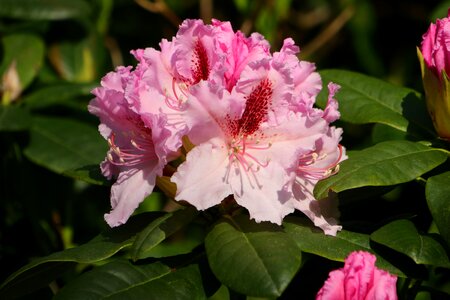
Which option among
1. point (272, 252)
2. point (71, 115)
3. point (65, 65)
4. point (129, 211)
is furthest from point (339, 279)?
point (65, 65)

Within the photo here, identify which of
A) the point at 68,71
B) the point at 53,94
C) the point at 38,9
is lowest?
the point at 68,71

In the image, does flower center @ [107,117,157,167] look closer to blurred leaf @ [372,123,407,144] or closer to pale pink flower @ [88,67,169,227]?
pale pink flower @ [88,67,169,227]

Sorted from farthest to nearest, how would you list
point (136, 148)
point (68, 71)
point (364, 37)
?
point (364, 37) < point (68, 71) < point (136, 148)

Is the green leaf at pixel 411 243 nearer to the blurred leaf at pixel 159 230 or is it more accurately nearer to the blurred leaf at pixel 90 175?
the blurred leaf at pixel 159 230

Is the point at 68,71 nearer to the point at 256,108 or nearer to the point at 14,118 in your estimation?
the point at 14,118

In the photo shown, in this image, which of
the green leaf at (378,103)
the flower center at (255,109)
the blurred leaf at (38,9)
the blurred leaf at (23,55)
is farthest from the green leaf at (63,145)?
the flower center at (255,109)

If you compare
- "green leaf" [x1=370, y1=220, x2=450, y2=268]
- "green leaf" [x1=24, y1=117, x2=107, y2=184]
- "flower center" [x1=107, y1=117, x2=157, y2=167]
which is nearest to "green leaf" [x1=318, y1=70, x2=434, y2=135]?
"green leaf" [x1=370, y1=220, x2=450, y2=268]

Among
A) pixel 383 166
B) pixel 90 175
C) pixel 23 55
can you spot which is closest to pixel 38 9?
pixel 23 55
